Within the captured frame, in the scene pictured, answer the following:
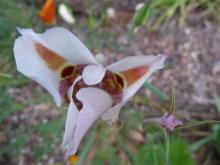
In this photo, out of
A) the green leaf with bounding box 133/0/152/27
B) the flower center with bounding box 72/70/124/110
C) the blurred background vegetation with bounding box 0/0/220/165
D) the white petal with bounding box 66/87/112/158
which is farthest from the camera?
the blurred background vegetation with bounding box 0/0/220/165

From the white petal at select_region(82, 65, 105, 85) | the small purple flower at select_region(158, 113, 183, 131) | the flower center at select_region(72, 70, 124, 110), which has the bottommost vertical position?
the small purple flower at select_region(158, 113, 183, 131)

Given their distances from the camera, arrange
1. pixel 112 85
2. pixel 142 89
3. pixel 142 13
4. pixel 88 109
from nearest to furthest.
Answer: pixel 88 109 → pixel 112 85 → pixel 142 13 → pixel 142 89

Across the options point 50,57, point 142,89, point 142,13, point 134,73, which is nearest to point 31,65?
point 50,57

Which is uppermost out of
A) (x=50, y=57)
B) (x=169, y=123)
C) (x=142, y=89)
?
(x=50, y=57)

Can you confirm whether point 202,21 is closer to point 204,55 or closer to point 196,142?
point 204,55

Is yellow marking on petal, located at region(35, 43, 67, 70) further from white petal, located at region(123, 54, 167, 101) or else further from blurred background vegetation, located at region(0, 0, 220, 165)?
blurred background vegetation, located at region(0, 0, 220, 165)

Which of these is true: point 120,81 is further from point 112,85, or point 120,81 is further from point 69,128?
point 69,128

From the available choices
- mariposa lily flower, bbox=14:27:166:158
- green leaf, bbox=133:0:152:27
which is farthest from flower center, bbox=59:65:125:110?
green leaf, bbox=133:0:152:27

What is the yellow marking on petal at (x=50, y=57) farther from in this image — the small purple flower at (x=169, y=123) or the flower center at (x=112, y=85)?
the small purple flower at (x=169, y=123)

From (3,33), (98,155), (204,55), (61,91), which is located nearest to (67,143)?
(61,91)
